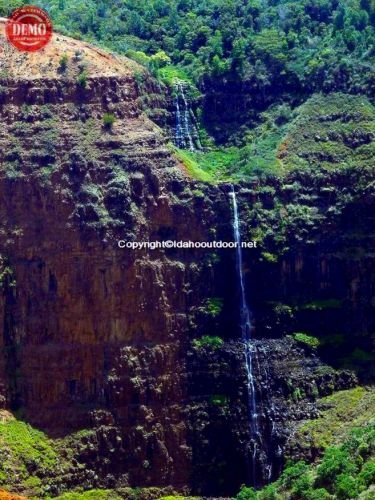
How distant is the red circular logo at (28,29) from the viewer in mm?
71250

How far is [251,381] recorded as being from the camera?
2677 inches

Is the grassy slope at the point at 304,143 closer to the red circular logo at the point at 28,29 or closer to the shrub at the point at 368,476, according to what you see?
the red circular logo at the point at 28,29

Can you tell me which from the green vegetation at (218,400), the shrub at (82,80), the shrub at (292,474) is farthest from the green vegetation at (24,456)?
the shrub at (82,80)

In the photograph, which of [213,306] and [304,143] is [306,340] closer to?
[213,306]

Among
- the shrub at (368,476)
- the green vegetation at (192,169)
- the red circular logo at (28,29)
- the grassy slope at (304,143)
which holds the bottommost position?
the shrub at (368,476)

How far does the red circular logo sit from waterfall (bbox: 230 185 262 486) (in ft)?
38.9

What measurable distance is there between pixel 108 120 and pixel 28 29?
22.5ft

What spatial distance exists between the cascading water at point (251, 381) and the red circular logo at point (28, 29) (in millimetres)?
11806

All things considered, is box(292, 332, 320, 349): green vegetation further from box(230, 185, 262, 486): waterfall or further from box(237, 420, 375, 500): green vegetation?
box(237, 420, 375, 500): green vegetation

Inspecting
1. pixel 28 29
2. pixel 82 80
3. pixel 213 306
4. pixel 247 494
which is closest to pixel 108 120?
pixel 82 80

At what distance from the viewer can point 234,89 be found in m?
77.7

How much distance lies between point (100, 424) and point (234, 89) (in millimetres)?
20974

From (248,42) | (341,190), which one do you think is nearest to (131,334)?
(341,190)

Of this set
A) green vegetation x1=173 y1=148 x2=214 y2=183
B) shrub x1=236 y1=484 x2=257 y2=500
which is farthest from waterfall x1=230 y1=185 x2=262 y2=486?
shrub x1=236 y1=484 x2=257 y2=500
